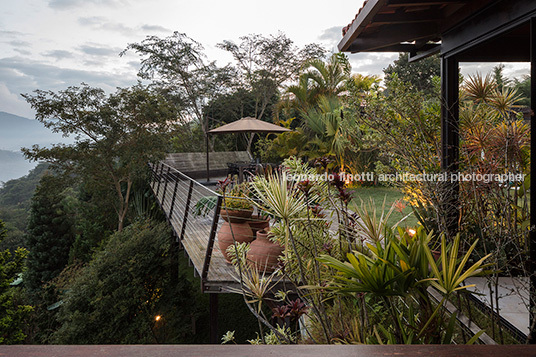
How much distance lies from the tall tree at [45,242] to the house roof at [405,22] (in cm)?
1574

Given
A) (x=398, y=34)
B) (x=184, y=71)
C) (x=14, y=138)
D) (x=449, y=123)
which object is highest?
(x=14, y=138)

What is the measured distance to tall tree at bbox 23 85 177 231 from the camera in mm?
10453

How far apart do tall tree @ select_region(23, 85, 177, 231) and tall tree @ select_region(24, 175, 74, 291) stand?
556 cm

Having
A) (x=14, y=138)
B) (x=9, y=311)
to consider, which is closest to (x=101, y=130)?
(x=9, y=311)

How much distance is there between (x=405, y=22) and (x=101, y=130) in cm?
1003

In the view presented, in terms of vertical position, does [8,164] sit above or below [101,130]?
below

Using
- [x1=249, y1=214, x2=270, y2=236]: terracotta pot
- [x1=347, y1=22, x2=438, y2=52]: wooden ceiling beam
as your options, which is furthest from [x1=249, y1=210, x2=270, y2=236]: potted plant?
[x1=347, y1=22, x2=438, y2=52]: wooden ceiling beam

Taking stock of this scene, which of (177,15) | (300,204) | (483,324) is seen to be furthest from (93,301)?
(177,15)

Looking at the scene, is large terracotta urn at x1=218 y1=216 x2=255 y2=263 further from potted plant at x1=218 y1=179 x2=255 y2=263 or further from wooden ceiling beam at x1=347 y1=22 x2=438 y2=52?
wooden ceiling beam at x1=347 y1=22 x2=438 y2=52

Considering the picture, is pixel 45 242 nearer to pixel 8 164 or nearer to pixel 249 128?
pixel 249 128

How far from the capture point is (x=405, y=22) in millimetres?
3338

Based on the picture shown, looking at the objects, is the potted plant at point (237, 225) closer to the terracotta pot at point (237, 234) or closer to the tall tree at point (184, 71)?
the terracotta pot at point (237, 234)

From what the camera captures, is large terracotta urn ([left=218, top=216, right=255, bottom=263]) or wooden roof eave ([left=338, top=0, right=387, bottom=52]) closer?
wooden roof eave ([left=338, top=0, right=387, bottom=52])

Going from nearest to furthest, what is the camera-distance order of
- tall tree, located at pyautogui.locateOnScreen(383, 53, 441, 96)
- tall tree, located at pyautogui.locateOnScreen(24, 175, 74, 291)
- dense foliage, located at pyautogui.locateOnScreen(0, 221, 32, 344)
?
dense foliage, located at pyautogui.locateOnScreen(0, 221, 32, 344)
tall tree, located at pyautogui.locateOnScreen(24, 175, 74, 291)
tall tree, located at pyautogui.locateOnScreen(383, 53, 441, 96)
